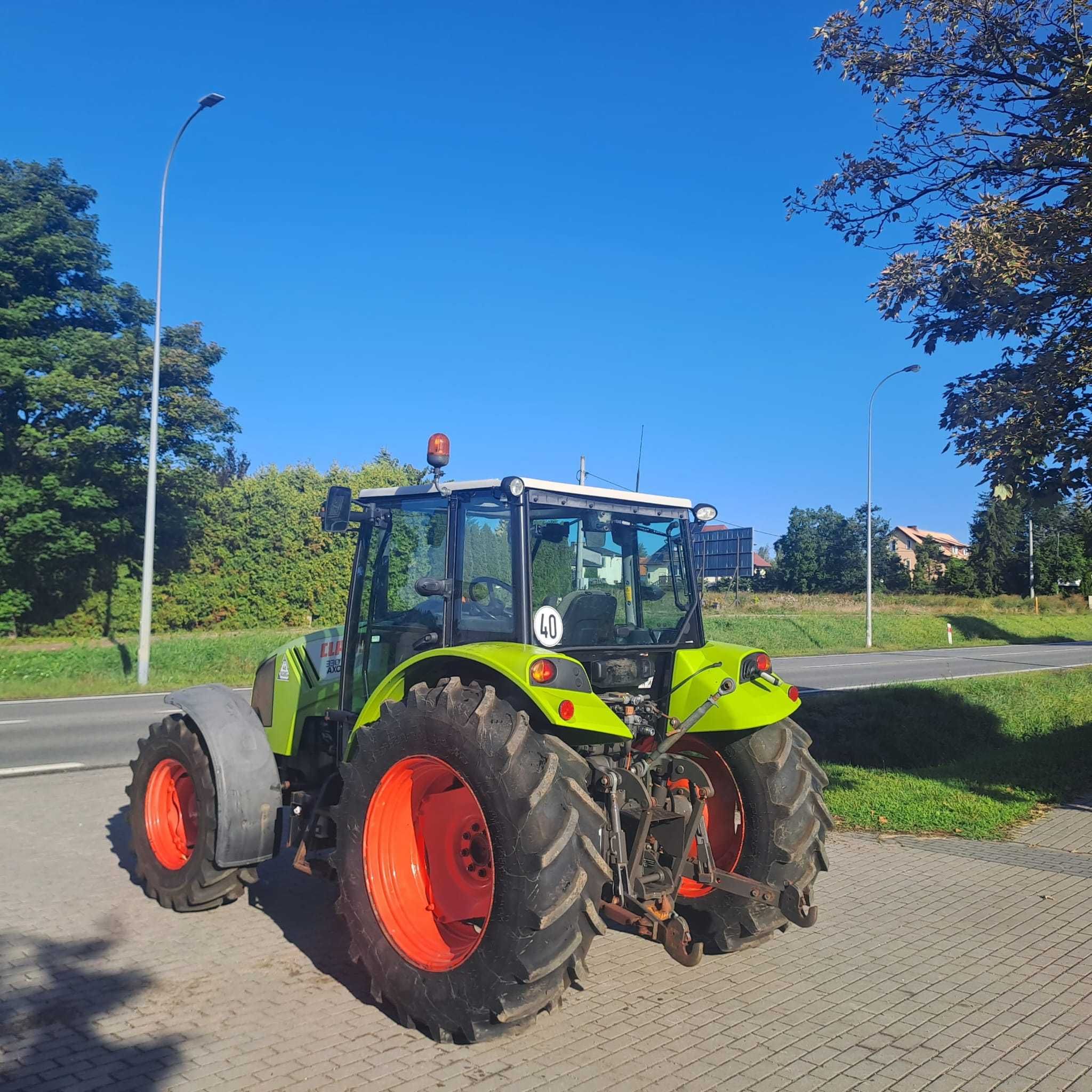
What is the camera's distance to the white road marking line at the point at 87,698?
15.5 m

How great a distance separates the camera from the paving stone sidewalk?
3.49m

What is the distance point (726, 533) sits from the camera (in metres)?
5.87

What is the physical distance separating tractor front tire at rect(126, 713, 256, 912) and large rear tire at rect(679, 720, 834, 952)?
2473 mm

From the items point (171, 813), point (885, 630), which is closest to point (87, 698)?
point (171, 813)

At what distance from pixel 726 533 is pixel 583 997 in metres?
2.83

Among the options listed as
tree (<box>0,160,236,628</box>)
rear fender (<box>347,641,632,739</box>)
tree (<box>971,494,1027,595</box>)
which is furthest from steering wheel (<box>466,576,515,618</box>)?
tree (<box>971,494,1027,595</box>)

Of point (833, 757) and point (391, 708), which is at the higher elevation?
point (391, 708)

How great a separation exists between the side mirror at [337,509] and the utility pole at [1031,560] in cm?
5707

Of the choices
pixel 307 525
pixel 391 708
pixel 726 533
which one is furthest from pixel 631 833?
pixel 307 525

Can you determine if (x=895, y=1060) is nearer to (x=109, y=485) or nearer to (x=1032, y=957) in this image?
(x=1032, y=957)

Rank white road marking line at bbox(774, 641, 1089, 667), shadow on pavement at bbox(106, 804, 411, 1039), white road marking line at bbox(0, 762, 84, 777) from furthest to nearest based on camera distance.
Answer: white road marking line at bbox(774, 641, 1089, 667) → white road marking line at bbox(0, 762, 84, 777) → shadow on pavement at bbox(106, 804, 411, 1039)

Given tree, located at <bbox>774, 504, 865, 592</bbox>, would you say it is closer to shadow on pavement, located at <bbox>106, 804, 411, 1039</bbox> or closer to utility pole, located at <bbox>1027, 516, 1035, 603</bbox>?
utility pole, located at <bbox>1027, 516, 1035, 603</bbox>

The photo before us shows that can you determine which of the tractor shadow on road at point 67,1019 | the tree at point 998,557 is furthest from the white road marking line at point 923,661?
the tree at point 998,557

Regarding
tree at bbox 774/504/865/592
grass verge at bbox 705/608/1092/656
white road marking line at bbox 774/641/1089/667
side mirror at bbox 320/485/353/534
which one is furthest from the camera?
tree at bbox 774/504/865/592
